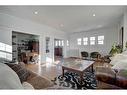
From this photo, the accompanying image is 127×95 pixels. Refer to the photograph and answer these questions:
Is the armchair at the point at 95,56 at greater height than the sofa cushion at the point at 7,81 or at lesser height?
greater

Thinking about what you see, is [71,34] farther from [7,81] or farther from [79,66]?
[7,81]

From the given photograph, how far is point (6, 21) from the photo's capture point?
346cm

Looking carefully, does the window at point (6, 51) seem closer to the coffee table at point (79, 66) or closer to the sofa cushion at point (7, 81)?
the coffee table at point (79, 66)

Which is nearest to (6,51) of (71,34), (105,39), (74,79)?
(71,34)

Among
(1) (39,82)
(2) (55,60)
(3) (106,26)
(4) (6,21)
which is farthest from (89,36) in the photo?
(4) (6,21)

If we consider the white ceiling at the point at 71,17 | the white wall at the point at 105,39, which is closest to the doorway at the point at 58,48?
the white ceiling at the point at 71,17

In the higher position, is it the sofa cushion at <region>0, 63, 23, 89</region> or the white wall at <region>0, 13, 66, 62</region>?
the white wall at <region>0, 13, 66, 62</region>

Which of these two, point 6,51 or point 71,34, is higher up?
point 71,34

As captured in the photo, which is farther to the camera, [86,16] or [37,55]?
[37,55]

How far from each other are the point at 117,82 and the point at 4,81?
137cm

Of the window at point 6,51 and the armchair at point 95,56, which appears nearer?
the armchair at point 95,56

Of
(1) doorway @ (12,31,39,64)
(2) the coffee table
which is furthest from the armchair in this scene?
(1) doorway @ (12,31,39,64)

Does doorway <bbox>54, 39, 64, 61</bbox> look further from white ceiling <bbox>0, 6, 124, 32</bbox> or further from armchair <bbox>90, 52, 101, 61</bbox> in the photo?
armchair <bbox>90, 52, 101, 61</bbox>
